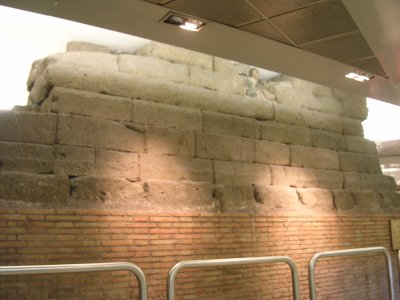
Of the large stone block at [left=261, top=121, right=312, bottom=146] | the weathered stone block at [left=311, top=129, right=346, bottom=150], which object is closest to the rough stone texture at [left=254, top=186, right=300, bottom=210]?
the large stone block at [left=261, top=121, right=312, bottom=146]

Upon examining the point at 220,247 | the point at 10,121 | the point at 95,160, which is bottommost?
the point at 220,247

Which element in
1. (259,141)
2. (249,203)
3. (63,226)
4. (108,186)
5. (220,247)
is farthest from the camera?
(259,141)

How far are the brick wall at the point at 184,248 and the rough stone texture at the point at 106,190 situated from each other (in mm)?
181

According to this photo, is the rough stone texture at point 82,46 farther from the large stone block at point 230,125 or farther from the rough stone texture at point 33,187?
the rough stone texture at point 33,187

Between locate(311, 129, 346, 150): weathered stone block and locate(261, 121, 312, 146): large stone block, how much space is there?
5.9 inches

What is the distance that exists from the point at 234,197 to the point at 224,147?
2.29 ft

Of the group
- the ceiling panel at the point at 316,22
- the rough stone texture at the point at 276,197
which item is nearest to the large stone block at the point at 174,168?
the rough stone texture at the point at 276,197

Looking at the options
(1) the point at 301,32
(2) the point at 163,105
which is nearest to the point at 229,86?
(2) the point at 163,105

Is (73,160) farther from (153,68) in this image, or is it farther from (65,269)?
(65,269)

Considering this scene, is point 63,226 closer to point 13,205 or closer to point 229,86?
point 13,205

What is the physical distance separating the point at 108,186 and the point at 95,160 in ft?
1.06

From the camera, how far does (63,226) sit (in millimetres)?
4477

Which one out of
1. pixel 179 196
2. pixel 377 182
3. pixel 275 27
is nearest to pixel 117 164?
pixel 179 196

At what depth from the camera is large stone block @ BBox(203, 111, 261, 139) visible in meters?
6.04
